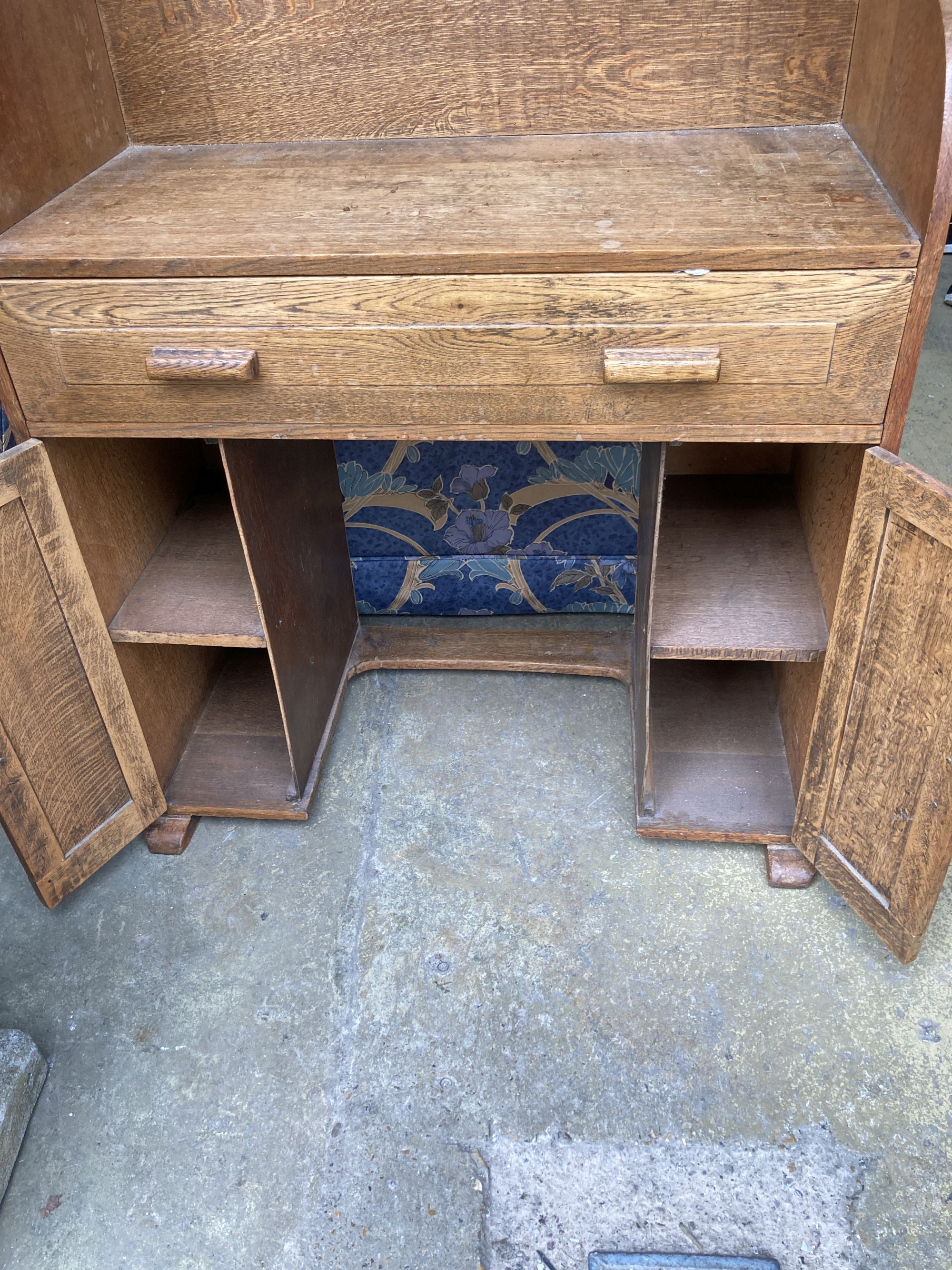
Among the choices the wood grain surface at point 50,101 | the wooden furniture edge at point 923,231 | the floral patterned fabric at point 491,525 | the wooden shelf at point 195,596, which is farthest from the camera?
the floral patterned fabric at point 491,525

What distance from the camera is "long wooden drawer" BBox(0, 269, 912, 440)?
105 cm

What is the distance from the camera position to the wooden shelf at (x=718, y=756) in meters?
1.51

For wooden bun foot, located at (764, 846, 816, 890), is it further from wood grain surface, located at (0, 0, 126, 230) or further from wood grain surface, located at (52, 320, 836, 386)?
wood grain surface, located at (0, 0, 126, 230)

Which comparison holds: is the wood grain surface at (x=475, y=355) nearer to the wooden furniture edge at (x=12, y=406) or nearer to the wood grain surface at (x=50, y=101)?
the wooden furniture edge at (x=12, y=406)

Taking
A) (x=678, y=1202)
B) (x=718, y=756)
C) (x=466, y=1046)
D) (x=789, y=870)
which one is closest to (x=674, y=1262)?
(x=678, y=1202)

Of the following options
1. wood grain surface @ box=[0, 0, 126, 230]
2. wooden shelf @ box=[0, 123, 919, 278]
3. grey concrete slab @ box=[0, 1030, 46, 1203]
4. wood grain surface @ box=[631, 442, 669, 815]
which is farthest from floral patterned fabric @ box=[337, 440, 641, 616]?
grey concrete slab @ box=[0, 1030, 46, 1203]

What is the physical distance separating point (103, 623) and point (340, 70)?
86 cm

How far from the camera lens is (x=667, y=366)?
1.06 meters

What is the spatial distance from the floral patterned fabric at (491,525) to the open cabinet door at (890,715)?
26.0 inches

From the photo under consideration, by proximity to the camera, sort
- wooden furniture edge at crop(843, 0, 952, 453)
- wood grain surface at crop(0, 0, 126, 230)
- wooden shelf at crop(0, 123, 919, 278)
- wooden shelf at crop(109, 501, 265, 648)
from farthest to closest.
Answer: wooden shelf at crop(109, 501, 265, 648) < wood grain surface at crop(0, 0, 126, 230) < wooden shelf at crop(0, 123, 919, 278) < wooden furniture edge at crop(843, 0, 952, 453)

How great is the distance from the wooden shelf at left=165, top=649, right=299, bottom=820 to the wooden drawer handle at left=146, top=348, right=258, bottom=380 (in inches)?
28.9

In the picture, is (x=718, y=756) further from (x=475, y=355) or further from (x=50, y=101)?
(x=50, y=101)

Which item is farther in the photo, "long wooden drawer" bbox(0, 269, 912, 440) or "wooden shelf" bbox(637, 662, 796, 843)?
"wooden shelf" bbox(637, 662, 796, 843)

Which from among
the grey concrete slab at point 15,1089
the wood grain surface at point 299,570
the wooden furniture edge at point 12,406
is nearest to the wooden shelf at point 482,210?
the wooden furniture edge at point 12,406
